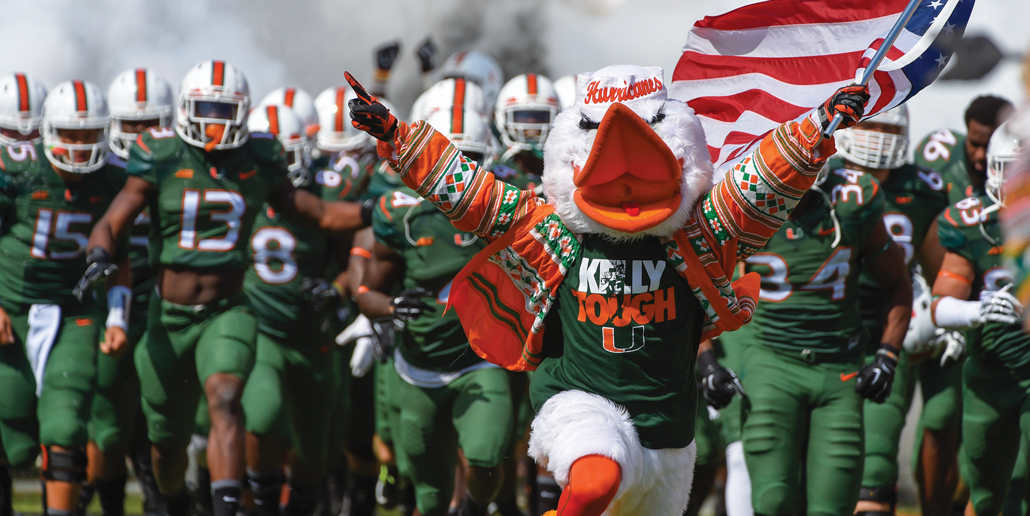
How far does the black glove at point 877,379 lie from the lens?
5.53m

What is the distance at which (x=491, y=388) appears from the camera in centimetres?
606

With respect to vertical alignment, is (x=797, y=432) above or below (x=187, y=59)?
below

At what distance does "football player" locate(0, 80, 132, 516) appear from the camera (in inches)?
260

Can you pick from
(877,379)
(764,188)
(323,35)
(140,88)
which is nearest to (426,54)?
(323,35)

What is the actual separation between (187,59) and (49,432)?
6.28 metres

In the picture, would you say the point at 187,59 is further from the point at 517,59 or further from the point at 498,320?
the point at 498,320

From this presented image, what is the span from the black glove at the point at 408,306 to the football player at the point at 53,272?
1.57 metres

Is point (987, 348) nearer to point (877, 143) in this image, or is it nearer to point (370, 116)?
point (877, 143)

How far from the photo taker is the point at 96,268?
20.0ft

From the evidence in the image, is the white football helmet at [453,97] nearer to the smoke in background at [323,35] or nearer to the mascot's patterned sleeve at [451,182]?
the smoke in background at [323,35]

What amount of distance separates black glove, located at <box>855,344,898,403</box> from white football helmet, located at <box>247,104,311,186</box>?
4665 mm

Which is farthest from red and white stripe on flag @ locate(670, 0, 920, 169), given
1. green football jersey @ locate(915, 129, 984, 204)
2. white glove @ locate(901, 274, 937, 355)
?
green football jersey @ locate(915, 129, 984, 204)

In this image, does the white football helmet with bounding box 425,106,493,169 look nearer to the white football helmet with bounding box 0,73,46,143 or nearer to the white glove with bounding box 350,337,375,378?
the white glove with bounding box 350,337,375,378

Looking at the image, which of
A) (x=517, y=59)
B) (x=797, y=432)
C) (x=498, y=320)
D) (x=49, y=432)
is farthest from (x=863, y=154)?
(x=517, y=59)
